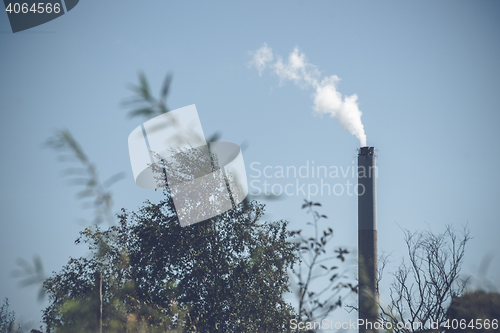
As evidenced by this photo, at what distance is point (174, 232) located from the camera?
977cm

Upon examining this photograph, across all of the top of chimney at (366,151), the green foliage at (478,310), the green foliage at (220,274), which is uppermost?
the top of chimney at (366,151)

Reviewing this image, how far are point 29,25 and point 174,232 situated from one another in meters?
6.86

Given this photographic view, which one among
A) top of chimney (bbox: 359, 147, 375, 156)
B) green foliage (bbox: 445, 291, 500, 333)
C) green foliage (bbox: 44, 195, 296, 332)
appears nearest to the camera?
green foliage (bbox: 445, 291, 500, 333)

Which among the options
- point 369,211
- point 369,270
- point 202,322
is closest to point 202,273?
point 202,322

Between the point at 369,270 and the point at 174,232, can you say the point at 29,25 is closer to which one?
the point at 174,232

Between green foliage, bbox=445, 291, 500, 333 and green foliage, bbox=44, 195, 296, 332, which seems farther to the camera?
green foliage, bbox=44, 195, 296, 332

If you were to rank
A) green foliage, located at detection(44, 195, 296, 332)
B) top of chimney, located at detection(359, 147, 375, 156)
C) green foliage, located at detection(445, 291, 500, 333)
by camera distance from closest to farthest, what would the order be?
green foliage, located at detection(445, 291, 500, 333)
green foliage, located at detection(44, 195, 296, 332)
top of chimney, located at detection(359, 147, 375, 156)

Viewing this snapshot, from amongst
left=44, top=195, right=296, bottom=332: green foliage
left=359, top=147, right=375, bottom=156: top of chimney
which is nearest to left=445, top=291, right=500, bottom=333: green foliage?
left=44, top=195, right=296, bottom=332: green foliage

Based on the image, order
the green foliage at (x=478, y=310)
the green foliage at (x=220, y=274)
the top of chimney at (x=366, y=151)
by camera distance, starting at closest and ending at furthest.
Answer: the green foliage at (x=478, y=310), the green foliage at (x=220, y=274), the top of chimney at (x=366, y=151)

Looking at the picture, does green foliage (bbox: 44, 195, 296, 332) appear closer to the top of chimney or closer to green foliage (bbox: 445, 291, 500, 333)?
green foliage (bbox: 445, 291, 500, 333)

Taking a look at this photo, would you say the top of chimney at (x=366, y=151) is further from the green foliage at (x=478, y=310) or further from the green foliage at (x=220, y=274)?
the green foliage at (x=478, y=310)

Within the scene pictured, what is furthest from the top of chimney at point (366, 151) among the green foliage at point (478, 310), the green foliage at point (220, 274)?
the green foliage at point (478, 310)

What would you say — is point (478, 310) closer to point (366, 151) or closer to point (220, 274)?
point (220, 274)

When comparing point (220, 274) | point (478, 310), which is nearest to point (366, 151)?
point (220, 274)
